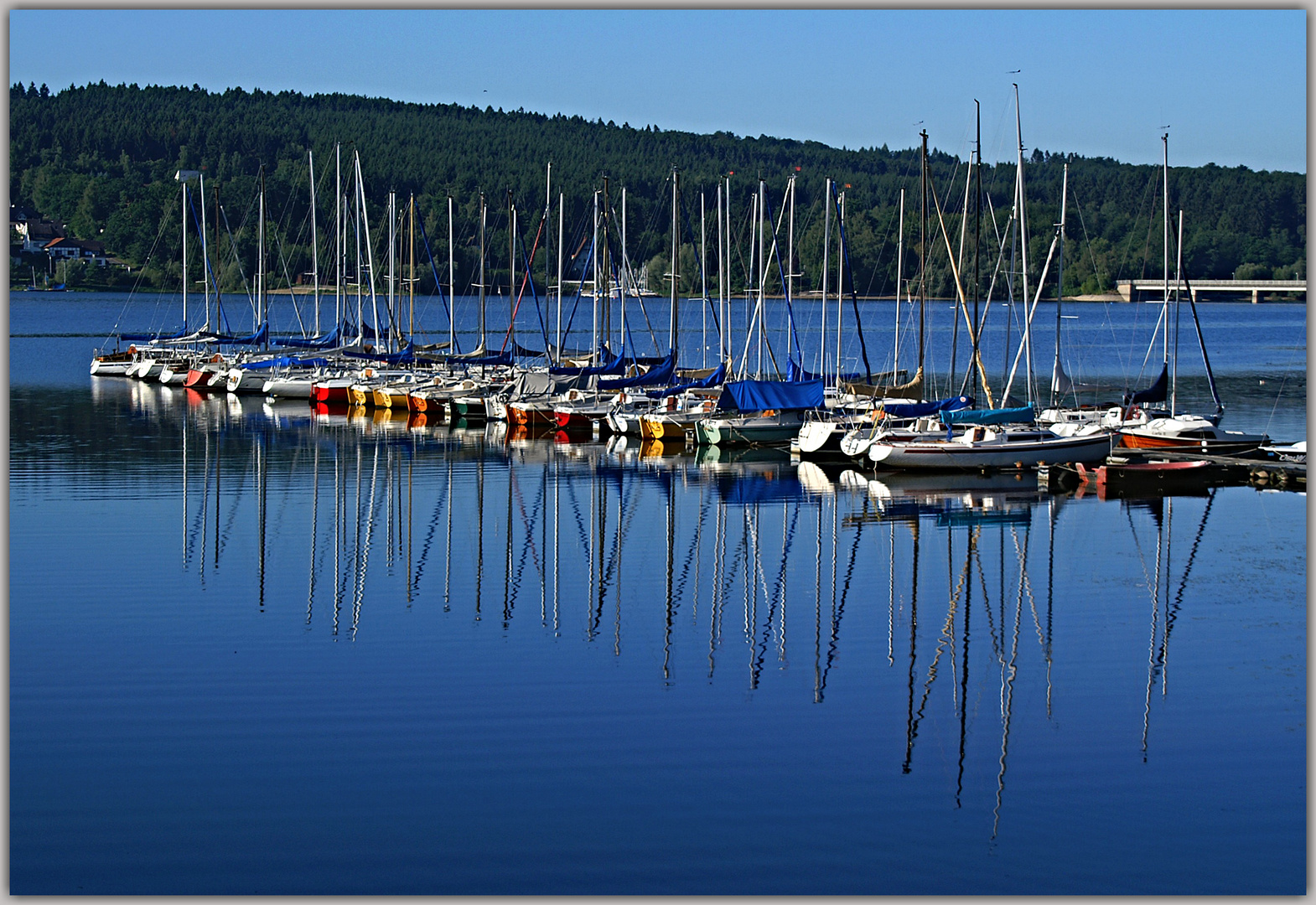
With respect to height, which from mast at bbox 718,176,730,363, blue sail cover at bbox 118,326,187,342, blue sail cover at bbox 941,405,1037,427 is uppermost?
mast at bbox 718,176,730,363

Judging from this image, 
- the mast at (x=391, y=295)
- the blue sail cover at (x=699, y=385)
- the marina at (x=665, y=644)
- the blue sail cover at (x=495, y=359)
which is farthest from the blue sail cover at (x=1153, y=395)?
the mast at (x=391, y=295)

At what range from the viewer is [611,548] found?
27203mm

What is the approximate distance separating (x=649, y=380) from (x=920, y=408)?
11243 mm

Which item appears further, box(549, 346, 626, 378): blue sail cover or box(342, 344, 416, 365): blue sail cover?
box(342, 344, 416, 365): blue sail cover

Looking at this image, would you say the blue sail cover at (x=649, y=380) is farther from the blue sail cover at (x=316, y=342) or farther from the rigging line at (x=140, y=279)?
the rigging line at (x=140, y=279)

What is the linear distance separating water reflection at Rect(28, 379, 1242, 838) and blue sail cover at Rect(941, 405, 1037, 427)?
6.77ft

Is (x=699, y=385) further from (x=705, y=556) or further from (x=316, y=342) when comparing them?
(x=316, y=342)

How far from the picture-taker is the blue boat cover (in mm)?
39938

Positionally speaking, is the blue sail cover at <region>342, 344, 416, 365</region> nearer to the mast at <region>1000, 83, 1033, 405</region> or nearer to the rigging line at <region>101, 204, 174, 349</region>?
the mast at <region>1000, 83, 1033, 405</region>

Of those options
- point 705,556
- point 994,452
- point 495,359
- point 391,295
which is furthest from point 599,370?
point 705,556

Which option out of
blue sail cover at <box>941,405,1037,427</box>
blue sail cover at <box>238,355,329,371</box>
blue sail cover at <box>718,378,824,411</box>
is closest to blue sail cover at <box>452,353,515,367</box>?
blue sail cover at <box>238,355,329,371</box>

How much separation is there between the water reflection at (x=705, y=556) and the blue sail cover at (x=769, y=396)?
1269 mm

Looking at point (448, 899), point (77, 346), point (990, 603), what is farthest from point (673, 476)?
point (77, 346)

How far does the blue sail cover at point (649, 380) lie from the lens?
48938 millimetres
